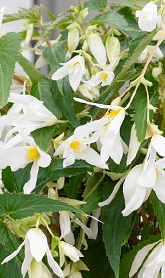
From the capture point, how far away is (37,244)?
297 millimetres

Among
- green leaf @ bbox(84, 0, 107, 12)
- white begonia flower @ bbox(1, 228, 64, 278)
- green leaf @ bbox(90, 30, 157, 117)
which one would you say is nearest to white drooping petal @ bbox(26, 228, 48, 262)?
white begonia flower @ bbox(1, 228, 64, 278)

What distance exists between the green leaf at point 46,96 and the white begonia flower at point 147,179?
11 cm

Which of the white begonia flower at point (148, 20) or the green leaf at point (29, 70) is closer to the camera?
the white begonia flower at point (148, 20)

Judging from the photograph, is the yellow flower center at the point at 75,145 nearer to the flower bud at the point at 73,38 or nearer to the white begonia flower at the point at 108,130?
the white begonia flower at the point at 108,130

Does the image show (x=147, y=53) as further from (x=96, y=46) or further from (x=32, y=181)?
(x=32, y=181)

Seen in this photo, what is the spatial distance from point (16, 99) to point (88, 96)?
8 centimetres

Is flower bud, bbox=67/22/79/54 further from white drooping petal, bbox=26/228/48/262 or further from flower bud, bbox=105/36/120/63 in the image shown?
white drooping petal, bbox=26/228/48/262

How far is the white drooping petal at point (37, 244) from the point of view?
29cm

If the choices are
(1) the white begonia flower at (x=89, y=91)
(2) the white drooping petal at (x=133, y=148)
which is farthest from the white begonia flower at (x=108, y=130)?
(1) the white begonia flower at (x=89, y=91)

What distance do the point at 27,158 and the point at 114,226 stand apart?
89mm

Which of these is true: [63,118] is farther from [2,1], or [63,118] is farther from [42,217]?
[2,1]

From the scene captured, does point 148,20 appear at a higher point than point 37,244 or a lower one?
higher

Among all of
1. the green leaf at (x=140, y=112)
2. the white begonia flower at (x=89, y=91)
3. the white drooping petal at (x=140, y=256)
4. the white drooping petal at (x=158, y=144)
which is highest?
the green leaf at (x=140, y=112)

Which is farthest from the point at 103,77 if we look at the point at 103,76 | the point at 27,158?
the point at 27,158
